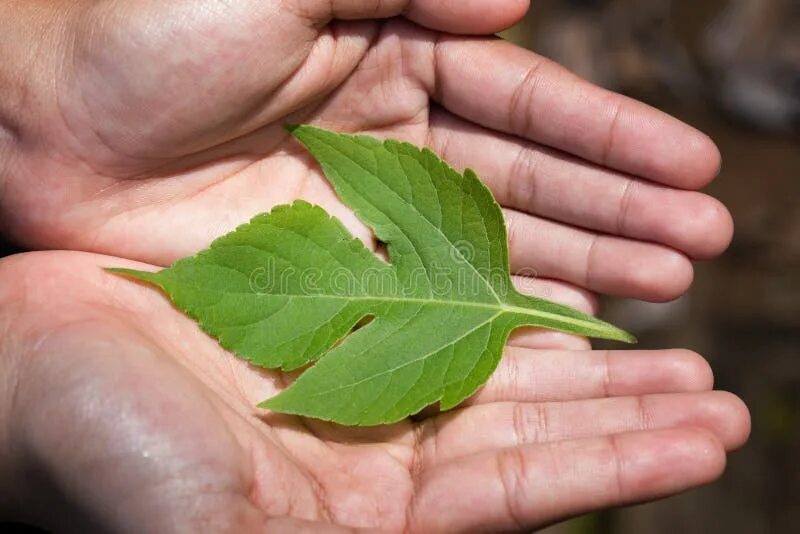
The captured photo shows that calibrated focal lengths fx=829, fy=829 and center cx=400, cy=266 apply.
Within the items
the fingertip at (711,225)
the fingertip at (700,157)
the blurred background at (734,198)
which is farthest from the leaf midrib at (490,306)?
the blurred background at (734,198)

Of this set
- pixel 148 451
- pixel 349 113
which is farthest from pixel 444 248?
pixel 148 451

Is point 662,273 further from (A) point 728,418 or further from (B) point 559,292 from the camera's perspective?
(A) point 728,418

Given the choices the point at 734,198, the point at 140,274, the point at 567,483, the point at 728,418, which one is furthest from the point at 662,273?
the point at 734,198

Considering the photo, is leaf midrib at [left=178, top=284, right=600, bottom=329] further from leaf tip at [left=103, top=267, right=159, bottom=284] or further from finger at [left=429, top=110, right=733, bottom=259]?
leaf tip at [left=103, top=267, right=159, bottom=284]

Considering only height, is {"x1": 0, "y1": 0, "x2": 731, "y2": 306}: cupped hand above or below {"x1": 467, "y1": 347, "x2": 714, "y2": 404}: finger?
above

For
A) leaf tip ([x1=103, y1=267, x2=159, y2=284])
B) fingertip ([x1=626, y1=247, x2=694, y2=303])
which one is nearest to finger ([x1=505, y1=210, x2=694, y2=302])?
fingertip ([x1=626, y1=247, x2=694, y2=303])

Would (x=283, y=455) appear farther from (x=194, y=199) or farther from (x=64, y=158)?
(x=64, y=158)
